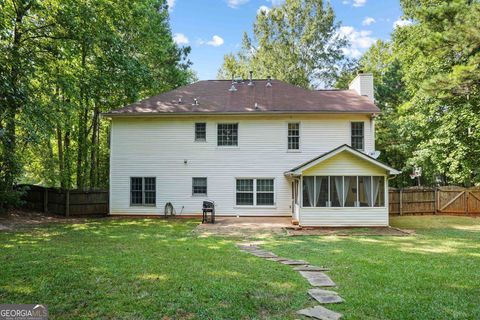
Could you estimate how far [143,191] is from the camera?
1677 cm

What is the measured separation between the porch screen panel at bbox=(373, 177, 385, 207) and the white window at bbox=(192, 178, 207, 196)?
320 inches

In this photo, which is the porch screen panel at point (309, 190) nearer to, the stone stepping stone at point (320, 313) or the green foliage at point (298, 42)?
the stone stepping stone at point (320, 313)

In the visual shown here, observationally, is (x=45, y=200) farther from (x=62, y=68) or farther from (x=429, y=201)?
(x=429, y=201)

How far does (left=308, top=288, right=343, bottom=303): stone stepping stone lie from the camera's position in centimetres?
480

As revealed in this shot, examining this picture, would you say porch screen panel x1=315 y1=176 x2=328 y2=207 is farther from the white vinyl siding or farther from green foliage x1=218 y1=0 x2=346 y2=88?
green foliage x1=218 y1=0 x2=346 y2=88

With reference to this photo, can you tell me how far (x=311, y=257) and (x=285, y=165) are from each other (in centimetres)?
879

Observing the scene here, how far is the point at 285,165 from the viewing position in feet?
53.6

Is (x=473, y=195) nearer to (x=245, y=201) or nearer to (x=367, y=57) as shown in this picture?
(x=245, y=201)

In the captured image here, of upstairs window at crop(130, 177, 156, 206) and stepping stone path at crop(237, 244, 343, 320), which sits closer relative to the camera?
stepping stone path at crop(237, 244, 343, 320)

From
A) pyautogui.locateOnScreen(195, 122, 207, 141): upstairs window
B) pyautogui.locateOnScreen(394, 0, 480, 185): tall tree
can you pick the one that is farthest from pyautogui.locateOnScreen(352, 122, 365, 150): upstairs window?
pyautogui.locateOnScreen(195, 122, 207, 141): upstairs window

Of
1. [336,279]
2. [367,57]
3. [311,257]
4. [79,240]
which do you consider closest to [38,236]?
[79,240]

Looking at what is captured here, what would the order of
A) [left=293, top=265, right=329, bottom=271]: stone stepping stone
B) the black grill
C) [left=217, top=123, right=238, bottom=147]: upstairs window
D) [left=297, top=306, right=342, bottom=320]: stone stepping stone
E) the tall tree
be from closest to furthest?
[left=297, top=306, right=342, bottom=320]: stone stepping stone < [left=293, top=265, right=329, bottom=271]: stone stepping stone < the tall tree < the black grill < [left=217, top=123, right=238, bottom=147]: upstairs window

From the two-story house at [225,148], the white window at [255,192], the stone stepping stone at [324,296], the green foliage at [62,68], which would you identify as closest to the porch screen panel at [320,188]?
the two-story house at [225,148]

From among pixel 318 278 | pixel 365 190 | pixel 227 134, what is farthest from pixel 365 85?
pixel 318 278
